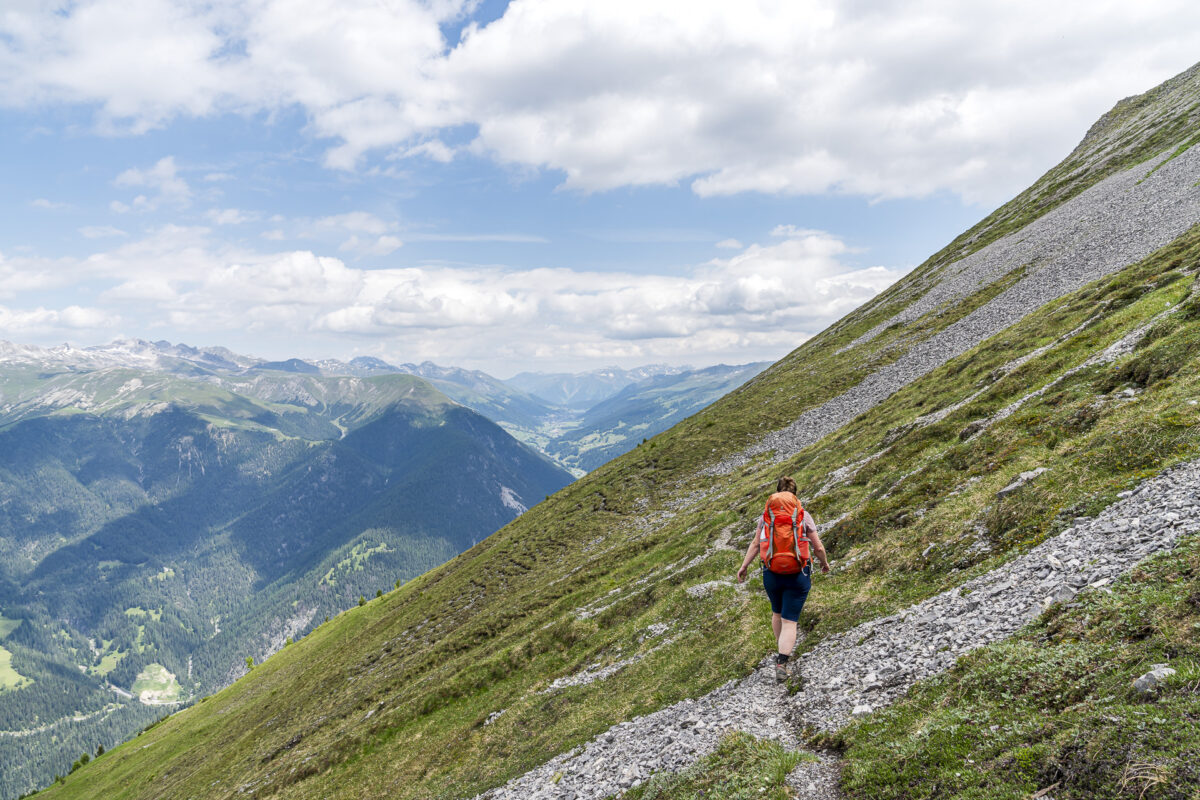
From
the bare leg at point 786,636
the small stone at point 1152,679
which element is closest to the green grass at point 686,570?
the bare leg at point 786,636

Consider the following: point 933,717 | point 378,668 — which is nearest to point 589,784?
point 933,717

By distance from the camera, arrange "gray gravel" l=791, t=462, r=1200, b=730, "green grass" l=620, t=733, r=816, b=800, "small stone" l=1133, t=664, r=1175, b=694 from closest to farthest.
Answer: "small stone" l=1133, t=664, r=1175, b=694 < "green grass" l=620, t=733, r=816, b=800 < "gray gravel" l=791, t=462, r=1200, b=730

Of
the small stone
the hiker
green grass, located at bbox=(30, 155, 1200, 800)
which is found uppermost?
the hiker

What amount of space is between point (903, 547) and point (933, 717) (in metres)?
11.2

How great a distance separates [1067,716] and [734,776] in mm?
6863

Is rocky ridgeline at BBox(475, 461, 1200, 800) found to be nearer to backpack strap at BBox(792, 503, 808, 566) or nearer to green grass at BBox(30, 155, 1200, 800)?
green grass at BBox(30, 155, 1200, 800)

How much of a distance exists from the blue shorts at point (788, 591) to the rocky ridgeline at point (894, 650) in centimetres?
195

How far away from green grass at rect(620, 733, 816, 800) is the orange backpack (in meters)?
4.46

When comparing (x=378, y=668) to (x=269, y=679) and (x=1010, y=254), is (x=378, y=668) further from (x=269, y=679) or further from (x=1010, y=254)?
(x=1010, y=254)

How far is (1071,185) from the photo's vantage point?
112 m

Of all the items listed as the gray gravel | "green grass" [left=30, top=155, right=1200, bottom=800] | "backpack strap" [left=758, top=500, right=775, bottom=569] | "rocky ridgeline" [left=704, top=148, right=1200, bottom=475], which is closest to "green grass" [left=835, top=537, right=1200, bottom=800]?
the gray gravel

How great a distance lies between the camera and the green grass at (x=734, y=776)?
1141 cm

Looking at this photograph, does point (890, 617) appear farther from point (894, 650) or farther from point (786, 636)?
point (786, 636)

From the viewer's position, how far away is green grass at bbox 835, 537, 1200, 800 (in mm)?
7383
